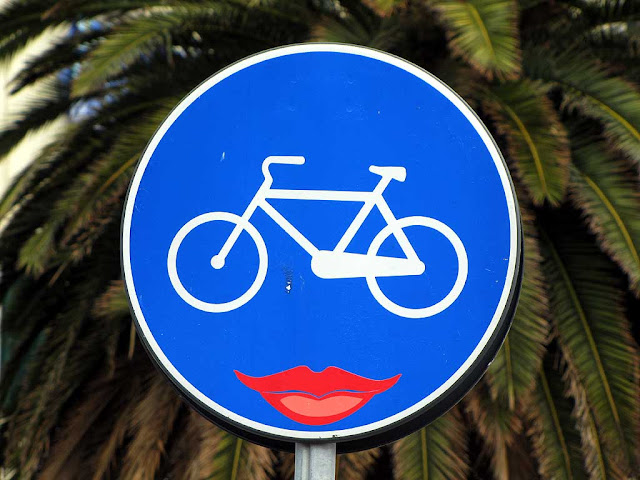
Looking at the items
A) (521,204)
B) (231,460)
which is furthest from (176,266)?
(521,204)

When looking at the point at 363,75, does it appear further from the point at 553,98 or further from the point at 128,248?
the point at 553,98

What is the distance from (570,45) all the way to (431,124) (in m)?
3.14

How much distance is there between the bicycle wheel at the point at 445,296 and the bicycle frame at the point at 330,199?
3cm

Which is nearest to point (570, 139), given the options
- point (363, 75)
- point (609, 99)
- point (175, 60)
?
point (609, 99)

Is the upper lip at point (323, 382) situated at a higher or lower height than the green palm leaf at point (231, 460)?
higher

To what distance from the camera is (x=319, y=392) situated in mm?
1778

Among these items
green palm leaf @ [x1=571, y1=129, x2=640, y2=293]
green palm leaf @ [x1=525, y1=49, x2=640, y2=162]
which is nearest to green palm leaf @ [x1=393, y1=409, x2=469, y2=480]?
green palm leaf @ [x1=571, y1=129, x2=640, y2=293]

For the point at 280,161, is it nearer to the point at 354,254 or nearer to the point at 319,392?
the point at 354,254

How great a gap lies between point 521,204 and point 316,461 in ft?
8.89

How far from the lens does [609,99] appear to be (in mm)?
4289

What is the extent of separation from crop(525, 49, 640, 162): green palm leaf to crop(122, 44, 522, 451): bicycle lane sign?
7.80 feet

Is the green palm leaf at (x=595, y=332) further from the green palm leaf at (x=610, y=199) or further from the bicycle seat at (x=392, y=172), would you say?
the bicycle seat at (x=392, y=172)

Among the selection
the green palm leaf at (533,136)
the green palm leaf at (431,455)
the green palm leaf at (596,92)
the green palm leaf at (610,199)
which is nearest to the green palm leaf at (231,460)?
the green palm leaf at (431,455)

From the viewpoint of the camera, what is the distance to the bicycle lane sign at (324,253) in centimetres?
181
